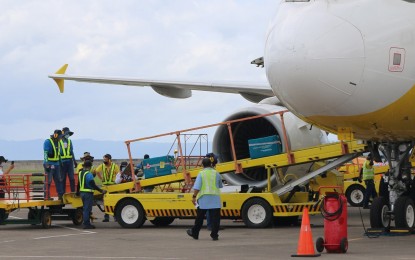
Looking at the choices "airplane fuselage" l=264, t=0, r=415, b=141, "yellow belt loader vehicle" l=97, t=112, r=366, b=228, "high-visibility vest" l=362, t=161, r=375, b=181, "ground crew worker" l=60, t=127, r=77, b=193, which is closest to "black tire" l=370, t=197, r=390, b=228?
"yellow belt loader vehicle" l=97, t=112, r=366, b=228

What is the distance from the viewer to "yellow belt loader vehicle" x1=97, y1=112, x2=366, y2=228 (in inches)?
697

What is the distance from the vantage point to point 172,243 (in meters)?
14.8

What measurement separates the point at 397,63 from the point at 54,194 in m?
9.85

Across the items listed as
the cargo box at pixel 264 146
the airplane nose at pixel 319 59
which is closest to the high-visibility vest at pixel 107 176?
the cargo box at pixel 264 146

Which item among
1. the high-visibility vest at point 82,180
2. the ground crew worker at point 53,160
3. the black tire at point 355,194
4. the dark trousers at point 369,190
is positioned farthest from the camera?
the black tire at point 355,194

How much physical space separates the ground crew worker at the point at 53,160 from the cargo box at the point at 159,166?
5.80 ft

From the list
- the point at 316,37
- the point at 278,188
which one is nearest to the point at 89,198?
the point at 278,188

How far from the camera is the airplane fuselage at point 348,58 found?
1251 cm

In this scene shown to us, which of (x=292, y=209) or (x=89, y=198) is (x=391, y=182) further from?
(x=89, y=198)

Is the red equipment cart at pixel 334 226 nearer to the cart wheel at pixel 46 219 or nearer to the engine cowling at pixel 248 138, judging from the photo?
the engine cowling at pixel 248 138

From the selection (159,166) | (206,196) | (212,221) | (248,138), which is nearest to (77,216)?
(159,166)

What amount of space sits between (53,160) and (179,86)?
3897 millimetres

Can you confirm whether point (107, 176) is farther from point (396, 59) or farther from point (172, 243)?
point (396, 59)

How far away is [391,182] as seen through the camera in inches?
583
